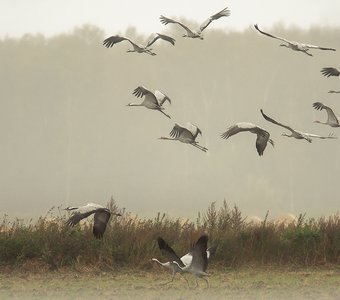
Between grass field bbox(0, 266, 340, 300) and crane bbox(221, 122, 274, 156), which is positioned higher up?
crane bbox(221, 122, 274, 156)

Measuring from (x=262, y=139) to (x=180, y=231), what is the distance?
15.9ft

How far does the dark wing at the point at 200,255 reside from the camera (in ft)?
35.8

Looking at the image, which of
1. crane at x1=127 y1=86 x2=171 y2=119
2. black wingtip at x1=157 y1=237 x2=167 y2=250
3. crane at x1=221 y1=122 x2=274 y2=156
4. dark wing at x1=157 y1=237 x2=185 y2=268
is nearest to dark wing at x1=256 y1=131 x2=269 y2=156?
crane at x1=221 y1=122 x2=274 y2=156

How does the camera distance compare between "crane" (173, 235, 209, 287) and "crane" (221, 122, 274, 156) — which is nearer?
"crane" (173, 235, 209, 287)

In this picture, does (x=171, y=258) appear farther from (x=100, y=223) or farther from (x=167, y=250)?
(x=100, y=223)

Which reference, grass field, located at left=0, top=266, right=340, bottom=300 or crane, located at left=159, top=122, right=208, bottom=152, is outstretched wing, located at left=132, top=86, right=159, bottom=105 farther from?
grass field, located at left=0, top=266, right=340, bottom=300

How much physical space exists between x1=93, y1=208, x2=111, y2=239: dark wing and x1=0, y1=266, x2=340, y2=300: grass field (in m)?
1.22

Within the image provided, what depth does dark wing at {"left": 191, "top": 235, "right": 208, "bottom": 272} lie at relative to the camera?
1090 centimetres

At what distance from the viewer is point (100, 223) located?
1297cm

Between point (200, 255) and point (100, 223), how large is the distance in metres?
2.40

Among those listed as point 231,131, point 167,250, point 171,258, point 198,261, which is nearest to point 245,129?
point 231,131

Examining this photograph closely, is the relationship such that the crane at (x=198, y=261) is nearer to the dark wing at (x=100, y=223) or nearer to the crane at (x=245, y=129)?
the dark wing at (x=100, y=223)

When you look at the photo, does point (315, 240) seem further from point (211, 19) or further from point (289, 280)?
point (211, 19)

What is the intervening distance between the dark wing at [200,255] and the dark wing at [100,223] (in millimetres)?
2109
